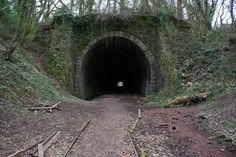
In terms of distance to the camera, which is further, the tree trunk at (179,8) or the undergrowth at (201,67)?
the tree trunk at (179,8)

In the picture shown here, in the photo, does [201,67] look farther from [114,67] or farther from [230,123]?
[114,67]

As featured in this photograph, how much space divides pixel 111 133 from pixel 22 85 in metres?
5.84

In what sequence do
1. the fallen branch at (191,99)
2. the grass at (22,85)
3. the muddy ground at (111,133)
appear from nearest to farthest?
1. the muddy ground at (111,133)
2. the grass at (22,85)
3. the fallen branch at (191,99)

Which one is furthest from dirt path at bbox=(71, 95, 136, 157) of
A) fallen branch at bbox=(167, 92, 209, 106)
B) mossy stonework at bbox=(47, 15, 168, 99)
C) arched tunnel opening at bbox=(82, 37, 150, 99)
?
arched tunnel opening at bbox=(82, 37, 150, 99)

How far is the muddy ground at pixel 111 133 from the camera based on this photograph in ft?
23.5

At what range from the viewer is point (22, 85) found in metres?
13.1

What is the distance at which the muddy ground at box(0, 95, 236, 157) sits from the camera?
716 cm

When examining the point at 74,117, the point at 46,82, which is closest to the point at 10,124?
the point at 74,117

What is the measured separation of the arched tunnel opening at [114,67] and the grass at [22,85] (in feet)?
17.0

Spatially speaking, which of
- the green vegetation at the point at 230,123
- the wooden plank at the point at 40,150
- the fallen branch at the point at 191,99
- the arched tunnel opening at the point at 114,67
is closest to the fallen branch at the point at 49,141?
the wooden plank at the point at 40,150

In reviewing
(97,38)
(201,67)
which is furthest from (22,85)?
(201,67)

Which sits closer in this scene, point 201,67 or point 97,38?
point 201,67

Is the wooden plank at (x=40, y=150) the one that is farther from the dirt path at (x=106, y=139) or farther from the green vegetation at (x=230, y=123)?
the green vegetation at (x=230, y=123)

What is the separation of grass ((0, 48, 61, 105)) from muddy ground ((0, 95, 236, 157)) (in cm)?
113
